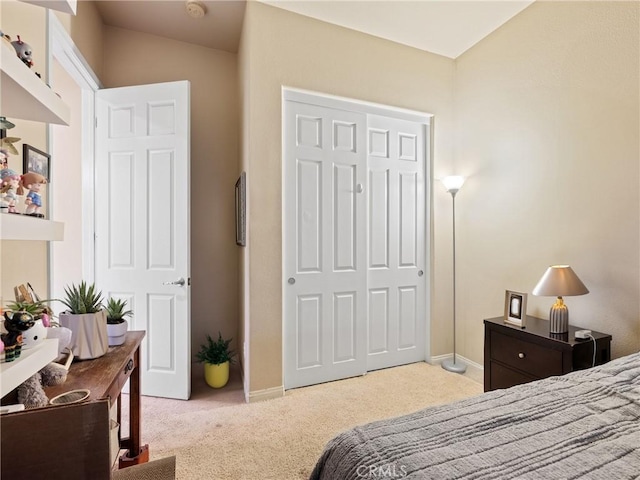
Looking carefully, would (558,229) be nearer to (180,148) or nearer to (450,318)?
(450,318)

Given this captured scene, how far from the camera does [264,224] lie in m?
2.56

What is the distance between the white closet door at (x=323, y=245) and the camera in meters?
2.72

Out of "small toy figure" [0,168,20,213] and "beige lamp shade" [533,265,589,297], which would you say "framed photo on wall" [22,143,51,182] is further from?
"beige lamp shade" [533,265,589,297]

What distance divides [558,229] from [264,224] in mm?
2119

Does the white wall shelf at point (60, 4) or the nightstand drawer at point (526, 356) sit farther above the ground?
the white wall shelf at point (60, 4)

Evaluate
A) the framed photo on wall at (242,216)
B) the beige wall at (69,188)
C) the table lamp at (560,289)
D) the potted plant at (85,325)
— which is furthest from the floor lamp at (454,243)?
the beige wall at (69,188)

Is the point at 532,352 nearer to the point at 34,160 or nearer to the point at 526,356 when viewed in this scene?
the point at 526,356

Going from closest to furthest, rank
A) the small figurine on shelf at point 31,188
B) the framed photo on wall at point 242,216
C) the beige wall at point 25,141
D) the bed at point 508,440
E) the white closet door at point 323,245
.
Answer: the bed at point 508,440 < the small figurine on shelf at point 31,188 < the beige wall at point 25,141 < the framed photo on wall at point 242,216 < the white closet door at point 323,245

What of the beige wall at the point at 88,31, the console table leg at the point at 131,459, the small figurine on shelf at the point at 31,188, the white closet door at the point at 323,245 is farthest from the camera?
the white closet door at the point at 323,245

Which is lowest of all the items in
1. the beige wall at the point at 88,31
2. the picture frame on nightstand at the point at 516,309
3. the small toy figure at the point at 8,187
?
the picture frame on nightstand at the point at 516,309

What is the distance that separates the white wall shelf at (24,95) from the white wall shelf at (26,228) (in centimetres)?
33

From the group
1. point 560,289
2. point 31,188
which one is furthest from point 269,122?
point 560,289

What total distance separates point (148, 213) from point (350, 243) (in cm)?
164

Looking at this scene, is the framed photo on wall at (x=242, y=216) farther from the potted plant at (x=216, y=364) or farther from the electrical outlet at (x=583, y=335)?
the electrical outlet at (x=583, y=335)
